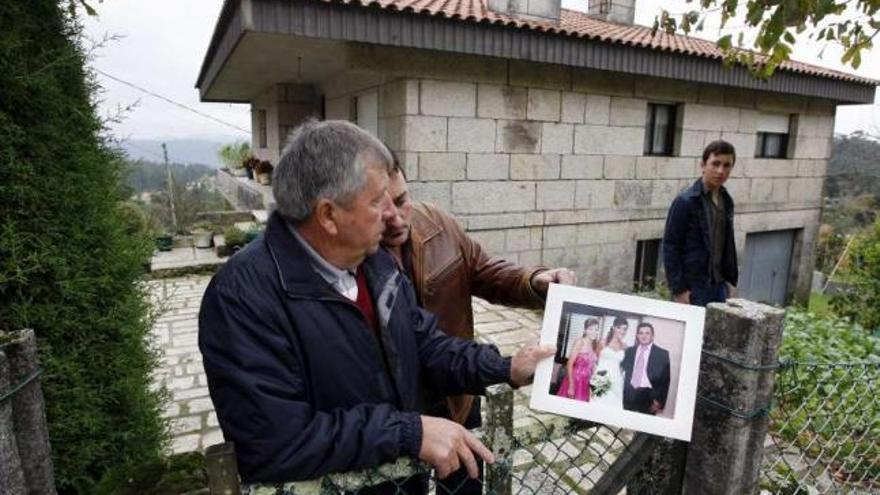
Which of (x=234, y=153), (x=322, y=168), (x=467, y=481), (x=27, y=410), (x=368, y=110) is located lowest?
(x=467, y=481)

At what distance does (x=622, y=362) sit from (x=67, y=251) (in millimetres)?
2084

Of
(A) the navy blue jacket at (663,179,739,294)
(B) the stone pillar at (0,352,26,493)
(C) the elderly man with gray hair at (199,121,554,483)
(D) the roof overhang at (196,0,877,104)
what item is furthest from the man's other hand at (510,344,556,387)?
(D) the roof overhang at (196,0,877,104)

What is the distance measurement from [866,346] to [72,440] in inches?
236

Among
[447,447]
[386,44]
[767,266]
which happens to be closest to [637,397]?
[447,447]

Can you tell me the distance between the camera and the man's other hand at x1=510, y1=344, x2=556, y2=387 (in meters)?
1.32

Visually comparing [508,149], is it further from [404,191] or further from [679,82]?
[404,191]

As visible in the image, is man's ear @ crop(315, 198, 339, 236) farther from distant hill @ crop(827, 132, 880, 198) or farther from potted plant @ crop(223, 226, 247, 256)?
distant hill @ crop(827, 132, 880, 198)

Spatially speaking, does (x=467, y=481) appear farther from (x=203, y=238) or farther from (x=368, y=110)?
(x=203, y=238)

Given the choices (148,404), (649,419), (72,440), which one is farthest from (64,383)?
(649,419)

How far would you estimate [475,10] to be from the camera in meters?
6.53

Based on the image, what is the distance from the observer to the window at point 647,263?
29.8ft

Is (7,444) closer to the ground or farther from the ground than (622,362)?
closer to the ground

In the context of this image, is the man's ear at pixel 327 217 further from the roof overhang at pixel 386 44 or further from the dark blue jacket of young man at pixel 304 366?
the roof overhang at pixel 386 44

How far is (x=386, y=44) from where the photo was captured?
5344 millimetres
